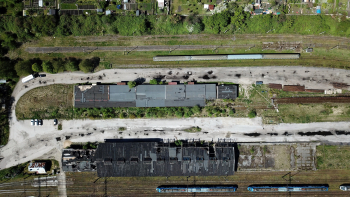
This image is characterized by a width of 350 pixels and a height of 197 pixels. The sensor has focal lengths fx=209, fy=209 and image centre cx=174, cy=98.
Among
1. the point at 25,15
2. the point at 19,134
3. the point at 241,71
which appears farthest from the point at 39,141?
the point at 241,71

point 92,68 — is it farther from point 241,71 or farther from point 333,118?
point 333,118

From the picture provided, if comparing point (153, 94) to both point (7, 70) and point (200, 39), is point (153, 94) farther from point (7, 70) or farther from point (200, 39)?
point (7, 70)

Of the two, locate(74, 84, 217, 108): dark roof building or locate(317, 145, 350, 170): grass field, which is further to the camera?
locate(317, 145, 350, 170): grass field

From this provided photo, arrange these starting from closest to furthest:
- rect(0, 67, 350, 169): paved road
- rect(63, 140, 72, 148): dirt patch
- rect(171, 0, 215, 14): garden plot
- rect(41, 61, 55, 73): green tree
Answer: rect(41, 61, 55, 73): green tree < rect(0, 67, 350, 169): paved road < rect(63, 140, 72, 148): dirt patch < rect(171, 0, 215, 14): garden plot

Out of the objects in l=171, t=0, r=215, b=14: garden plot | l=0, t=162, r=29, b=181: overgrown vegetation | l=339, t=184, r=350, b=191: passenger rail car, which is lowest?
l=339, t=184, r=350, b=191: passenger rail car

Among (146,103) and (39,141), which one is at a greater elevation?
(146,103)

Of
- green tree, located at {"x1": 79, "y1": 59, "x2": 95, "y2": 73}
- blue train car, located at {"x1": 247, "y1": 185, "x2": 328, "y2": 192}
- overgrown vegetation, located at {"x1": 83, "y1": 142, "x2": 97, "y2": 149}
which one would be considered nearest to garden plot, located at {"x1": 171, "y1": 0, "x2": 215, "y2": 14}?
green tree, located at {"x1": 79, "y1": 59, "x2": 95, "y2": 73}

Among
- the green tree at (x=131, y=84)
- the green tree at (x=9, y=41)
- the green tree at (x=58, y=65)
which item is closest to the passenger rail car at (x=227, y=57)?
the green tree at (x=131, y=84)

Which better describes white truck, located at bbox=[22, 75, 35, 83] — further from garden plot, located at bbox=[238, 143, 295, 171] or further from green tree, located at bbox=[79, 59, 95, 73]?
garden plot, located at bbox=[238, 143, 295, 171]
